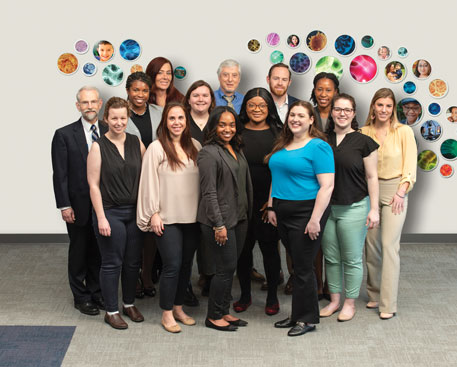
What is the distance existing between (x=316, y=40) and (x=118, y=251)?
2.75m

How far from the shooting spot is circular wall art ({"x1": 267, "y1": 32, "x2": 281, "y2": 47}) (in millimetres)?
5805

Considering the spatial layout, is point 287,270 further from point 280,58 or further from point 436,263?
point 280,58

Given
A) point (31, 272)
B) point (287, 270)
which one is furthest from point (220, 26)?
point (31, 272)

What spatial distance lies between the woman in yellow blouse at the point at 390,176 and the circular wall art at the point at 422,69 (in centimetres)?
178

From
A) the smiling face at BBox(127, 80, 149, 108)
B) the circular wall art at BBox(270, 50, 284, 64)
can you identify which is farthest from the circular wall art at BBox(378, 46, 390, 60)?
the smiling face at BBox(127, 80, 149, 108)

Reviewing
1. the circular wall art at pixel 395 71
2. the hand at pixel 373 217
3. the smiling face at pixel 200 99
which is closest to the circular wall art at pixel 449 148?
the circular wall art at pixel 395 71

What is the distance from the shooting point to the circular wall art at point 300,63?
5836 mm

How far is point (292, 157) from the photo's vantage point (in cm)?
393

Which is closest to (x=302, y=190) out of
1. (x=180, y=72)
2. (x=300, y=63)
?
(x=300, y=63)

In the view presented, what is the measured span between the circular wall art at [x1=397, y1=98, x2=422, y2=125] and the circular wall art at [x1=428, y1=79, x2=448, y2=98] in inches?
6.2

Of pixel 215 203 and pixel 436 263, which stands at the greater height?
pixel 215 203

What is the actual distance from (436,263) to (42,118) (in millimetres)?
3591

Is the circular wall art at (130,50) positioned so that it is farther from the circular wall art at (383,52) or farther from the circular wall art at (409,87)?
the circular wall art at (409,87)

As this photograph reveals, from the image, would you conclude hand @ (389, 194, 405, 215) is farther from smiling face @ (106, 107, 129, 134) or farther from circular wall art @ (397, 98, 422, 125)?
circular wall art @ (397, 98, 422, 125)
